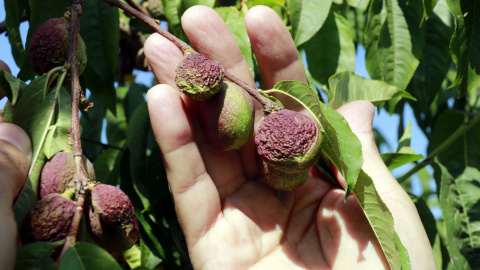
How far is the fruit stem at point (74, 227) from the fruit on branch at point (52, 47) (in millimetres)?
504

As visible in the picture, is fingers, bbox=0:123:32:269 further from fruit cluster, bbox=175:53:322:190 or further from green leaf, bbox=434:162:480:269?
green leaf, bbox=434:162:480:269

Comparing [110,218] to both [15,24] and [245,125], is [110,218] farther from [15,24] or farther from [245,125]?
[15,24]

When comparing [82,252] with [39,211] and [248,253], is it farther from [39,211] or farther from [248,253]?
[248,253]

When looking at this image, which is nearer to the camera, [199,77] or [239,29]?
[199,77]

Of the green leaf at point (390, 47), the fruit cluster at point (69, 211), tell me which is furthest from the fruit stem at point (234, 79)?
the green leaf at point (390, 47)

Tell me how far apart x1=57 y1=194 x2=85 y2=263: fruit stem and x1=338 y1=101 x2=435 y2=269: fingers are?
0.99 meters

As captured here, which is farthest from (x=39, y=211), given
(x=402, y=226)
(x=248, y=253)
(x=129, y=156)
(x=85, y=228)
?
(x=402, y=226)

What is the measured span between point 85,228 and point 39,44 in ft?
2.06

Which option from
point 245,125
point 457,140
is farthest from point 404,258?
point 457,140

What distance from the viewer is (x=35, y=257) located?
3.84ft

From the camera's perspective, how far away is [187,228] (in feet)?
5.85

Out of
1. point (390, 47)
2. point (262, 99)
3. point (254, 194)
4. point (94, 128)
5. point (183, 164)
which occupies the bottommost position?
point (94, 128)

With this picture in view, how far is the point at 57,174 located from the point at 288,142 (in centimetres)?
63

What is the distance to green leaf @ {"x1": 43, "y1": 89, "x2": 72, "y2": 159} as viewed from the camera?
1446 mm
